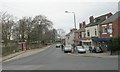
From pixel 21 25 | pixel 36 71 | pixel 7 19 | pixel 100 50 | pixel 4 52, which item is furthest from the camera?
pixel 21 25

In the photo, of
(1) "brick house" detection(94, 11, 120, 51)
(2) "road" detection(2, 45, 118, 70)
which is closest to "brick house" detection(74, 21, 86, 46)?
(1) "brick house" detection(94, 11, 120, 51)

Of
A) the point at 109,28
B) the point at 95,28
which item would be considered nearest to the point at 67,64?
the point at 109,28

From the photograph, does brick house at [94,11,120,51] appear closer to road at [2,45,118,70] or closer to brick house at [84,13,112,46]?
brick house at [84,13,112,46]

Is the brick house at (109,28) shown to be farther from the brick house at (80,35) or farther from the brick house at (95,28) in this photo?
the brick house at (80,35)

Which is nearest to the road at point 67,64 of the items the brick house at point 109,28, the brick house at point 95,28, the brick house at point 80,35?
the brick house at point 109,28

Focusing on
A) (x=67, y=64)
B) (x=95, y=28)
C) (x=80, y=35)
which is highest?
(x=95, y=28)

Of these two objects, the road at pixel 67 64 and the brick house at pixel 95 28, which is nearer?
the road at pixel 67 64

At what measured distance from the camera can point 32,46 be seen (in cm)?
9456

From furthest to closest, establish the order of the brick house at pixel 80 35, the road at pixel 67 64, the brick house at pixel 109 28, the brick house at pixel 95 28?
the brick house at pixel 80 35 < the brick house at pixel 95 28 < the brick house at pixel 109 28 < the road at pixel 67 64

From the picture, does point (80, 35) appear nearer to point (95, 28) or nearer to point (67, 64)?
point (95, 28)

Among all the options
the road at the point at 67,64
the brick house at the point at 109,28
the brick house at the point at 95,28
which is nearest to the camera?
the road at the point at 67,64

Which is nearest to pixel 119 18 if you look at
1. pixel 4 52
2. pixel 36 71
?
pixel 4 52

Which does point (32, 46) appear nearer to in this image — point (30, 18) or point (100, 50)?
point (30, 18)

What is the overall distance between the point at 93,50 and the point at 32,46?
159ft
